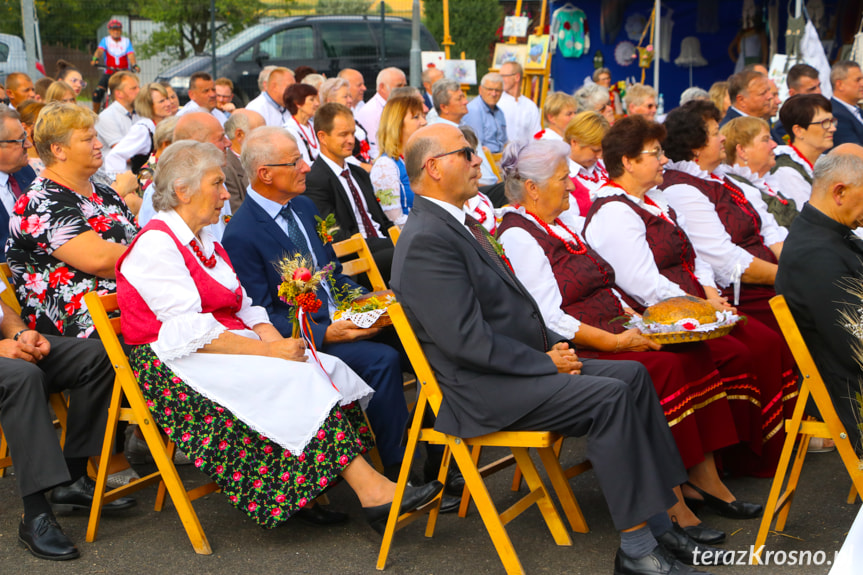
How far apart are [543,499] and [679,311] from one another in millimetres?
956

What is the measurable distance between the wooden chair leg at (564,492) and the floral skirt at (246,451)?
0.74 m

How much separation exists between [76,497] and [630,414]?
7.86ft

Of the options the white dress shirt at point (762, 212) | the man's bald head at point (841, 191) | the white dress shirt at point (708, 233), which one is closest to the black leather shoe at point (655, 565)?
the man's bald head at point (841, 191)

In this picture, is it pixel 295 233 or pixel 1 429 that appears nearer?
pixel 1 429

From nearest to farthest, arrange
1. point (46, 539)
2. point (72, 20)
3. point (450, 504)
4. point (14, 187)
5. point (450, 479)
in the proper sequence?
point (46, 539) < point (450, 504) < point (450, 479) < point (14, 187) < point (72, 20)

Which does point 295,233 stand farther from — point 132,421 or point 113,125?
point 113,125

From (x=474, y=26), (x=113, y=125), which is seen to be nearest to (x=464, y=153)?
(x=113, y=125)

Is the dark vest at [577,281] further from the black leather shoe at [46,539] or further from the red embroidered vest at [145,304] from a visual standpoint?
the black leather shoe at [46,539]

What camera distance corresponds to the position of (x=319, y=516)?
12.7 feet

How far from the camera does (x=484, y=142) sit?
970 centimetres

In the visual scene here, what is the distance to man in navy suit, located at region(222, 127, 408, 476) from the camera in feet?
13.2

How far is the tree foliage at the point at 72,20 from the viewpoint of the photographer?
15.3 metres

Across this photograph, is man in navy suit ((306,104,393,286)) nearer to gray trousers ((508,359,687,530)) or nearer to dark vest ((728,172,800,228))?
dark vest ((728,172,800,228))

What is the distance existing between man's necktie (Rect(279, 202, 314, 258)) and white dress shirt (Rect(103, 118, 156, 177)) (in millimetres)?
3787
